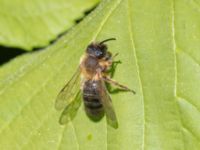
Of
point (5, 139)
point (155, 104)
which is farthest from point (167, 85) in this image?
point (5, 139)

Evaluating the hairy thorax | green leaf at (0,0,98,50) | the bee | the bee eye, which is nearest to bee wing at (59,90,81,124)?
the bee

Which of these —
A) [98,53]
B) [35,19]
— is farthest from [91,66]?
A: [35,19]

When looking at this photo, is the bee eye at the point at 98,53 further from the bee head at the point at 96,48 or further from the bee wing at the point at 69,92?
the bee wing at the point at 69,92

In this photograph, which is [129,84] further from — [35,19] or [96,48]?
[35,19]

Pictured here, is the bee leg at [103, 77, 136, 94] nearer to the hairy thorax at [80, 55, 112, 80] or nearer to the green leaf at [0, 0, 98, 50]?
the hairy thorax at [80, 55, 112, 80]

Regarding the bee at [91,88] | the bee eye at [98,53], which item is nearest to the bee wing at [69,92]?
the bee at [91,88]

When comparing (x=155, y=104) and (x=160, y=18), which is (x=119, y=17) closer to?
(x=160, y=18)
